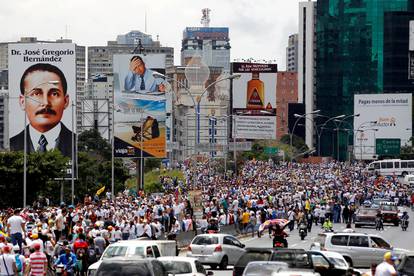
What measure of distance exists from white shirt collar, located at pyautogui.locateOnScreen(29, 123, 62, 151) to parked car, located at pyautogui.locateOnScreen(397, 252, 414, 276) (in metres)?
56.0

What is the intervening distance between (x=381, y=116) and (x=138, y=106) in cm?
7405

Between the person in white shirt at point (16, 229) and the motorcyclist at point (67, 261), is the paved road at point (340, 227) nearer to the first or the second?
the person in white shirt at point (16, 229)

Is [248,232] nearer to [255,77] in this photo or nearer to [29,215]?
[29,215]

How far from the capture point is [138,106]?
87625mm

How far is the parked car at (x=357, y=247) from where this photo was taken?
38.6m

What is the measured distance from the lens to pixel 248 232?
56875mm

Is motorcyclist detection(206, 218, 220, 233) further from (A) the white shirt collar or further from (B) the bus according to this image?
(B) the bus

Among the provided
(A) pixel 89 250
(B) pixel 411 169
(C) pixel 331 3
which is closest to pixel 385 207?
(A) pixel 89 250

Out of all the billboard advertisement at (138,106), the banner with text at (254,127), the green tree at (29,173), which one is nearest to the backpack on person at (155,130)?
the billboard advertisement at (138,106)

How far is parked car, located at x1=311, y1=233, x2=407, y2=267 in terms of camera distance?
3859 centimetres

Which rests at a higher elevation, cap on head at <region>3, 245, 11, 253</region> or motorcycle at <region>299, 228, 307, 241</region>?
cap on head at <region>3, 245, 11, 253</region>

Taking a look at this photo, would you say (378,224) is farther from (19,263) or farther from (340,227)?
(19,263)

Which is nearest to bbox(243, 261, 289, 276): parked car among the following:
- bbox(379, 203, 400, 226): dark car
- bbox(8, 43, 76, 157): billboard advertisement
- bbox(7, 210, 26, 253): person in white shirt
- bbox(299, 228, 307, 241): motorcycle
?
bbox(7, 210, 26, 253): person in white shirt

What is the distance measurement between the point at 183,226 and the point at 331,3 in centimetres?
15210
